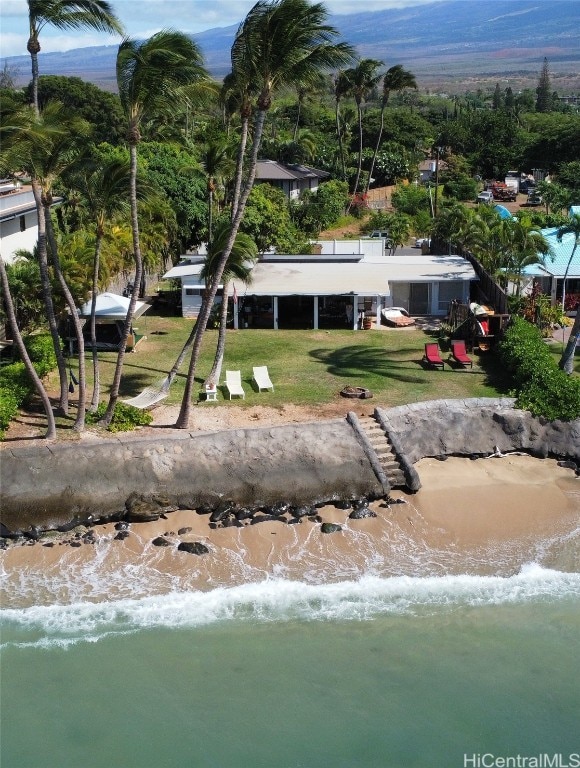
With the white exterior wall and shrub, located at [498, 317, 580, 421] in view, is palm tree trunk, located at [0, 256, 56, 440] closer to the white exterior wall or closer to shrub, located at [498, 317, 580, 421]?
the white exterior wall

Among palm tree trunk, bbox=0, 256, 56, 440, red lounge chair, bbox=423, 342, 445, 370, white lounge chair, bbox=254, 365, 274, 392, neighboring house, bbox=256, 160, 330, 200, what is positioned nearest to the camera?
palm tree trunk, bbox=0, 256, 56, 440

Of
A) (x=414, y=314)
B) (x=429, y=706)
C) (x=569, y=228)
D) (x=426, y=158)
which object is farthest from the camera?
(x=426, y=158)

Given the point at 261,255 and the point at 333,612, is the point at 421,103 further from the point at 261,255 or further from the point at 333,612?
the point at 333,612

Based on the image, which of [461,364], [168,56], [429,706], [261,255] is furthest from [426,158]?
[429,706]

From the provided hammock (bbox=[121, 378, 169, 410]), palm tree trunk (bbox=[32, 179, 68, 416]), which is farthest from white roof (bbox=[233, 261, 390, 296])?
palm tree trunk (bbox=[32, 179, 68, 416])

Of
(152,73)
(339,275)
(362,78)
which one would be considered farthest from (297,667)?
(362,78)

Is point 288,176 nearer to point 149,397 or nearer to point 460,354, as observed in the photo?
point 460,354

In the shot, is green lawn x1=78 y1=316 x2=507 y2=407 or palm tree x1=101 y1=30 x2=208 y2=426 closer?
palm tree x1=101 y1=30 x2=208 y2=426
